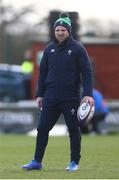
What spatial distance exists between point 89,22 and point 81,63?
1939 inches

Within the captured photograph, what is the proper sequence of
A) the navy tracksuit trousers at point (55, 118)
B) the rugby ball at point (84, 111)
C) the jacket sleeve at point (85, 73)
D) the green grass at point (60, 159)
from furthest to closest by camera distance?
the navy tracksuit trousers at point (55, 118)
the jacket sleeve at point (85, 73)
the rugby ball at point (84, 111)
the green grass at point (60, 159)

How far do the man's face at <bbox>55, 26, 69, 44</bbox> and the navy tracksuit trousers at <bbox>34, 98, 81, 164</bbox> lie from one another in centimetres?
87

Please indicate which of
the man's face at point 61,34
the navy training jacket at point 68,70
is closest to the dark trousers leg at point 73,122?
the navy training jacket at point 68,70

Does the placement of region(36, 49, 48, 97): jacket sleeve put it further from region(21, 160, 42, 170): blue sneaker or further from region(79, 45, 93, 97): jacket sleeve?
region(21, 160, 42, 170): blue sneaker

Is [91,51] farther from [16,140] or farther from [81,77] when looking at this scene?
[81,77]

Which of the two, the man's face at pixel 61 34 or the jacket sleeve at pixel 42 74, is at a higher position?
the man's face at pixel 61 34

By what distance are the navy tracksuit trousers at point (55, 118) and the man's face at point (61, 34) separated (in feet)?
2.86

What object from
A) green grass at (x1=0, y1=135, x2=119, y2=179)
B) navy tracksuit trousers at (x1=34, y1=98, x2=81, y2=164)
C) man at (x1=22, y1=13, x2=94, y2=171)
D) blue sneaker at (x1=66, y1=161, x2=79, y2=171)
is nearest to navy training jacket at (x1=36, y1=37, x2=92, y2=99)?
man at (x1=22, y1=13, x2=94, y2=171)

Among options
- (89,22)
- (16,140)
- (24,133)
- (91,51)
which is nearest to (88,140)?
(16,140)

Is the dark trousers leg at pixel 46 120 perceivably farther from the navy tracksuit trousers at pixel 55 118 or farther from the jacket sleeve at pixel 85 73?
the jacket sleeve at pixel 85 73

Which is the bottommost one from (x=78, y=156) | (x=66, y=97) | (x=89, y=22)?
(x=89, y=22)

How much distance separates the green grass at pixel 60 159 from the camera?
37.7 ft

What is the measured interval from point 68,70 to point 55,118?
0.73 m

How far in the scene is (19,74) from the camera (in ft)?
120
